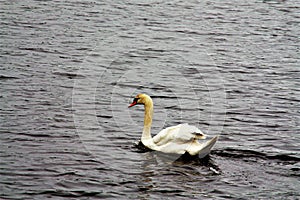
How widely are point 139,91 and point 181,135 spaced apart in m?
4.89

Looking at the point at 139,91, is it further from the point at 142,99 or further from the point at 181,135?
the point at 181,135

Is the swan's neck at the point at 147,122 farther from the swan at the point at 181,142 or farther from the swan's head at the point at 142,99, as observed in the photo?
the swan at the point at 181,142

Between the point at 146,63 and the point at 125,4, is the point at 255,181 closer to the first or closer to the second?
the point at 146,63

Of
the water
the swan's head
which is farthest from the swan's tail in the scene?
the swan's head

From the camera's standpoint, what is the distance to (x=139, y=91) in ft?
53.7

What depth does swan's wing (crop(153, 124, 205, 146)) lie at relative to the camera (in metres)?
11.6

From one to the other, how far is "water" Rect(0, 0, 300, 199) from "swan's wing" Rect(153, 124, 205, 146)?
398 mm

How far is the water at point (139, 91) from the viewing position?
1045 centimetres

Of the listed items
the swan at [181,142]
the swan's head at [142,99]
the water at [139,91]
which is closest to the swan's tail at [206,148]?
the swan at [181,142]

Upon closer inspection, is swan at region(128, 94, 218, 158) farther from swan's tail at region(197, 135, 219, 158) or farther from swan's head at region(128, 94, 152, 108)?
swan's head at region(128, 94, 152, 108)

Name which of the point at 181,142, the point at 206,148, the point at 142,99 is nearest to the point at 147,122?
the point at 142,99

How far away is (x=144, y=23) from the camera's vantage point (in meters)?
24.4

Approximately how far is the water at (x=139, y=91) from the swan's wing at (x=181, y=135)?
40 cm

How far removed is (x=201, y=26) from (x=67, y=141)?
532 inches
